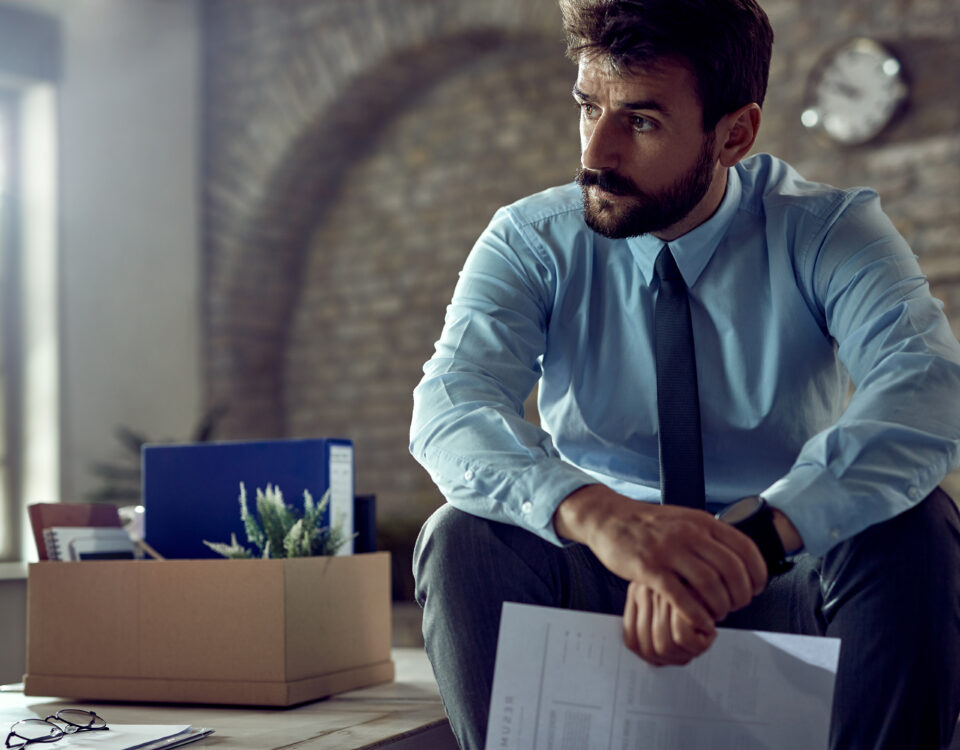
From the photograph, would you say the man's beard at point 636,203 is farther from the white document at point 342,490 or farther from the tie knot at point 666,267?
the white document at point 342,490

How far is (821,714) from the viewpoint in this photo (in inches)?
38.9

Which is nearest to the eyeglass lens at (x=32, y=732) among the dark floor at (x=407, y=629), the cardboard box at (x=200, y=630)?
the cardboard box at (x=200, y=630)

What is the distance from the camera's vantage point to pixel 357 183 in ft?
15.2

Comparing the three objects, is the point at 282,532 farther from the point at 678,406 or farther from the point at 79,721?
the point at 678,406

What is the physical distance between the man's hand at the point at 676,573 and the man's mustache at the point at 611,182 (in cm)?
46

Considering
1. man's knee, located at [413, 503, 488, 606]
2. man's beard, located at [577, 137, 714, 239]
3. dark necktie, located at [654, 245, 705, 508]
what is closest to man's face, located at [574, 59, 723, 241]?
man's beard, located at [577, 137, 714, 239]

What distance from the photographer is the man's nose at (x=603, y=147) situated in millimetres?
1332

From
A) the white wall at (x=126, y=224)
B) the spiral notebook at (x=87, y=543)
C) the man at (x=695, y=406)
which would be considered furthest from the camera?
the white wall at (x=126, y=224)

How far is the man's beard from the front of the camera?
1.35 meters

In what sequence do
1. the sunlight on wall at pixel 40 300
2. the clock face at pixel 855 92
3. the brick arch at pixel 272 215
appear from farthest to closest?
the brick arch at pixel 272 215 < the sunlight on wall at pixel 40 300 < the clock face at pixel 855 92

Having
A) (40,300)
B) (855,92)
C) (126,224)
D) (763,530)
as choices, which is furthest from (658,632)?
(126,224)

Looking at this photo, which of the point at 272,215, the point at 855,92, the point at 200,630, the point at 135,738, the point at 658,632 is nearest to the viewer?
the point at 658,632

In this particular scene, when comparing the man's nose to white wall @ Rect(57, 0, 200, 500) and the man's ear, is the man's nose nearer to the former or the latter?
the man's ear

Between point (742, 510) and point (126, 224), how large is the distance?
3623 mm
